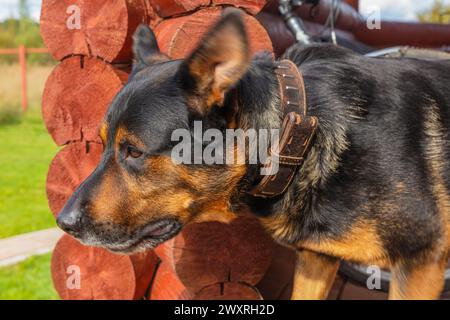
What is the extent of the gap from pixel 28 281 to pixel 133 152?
2.78 metres

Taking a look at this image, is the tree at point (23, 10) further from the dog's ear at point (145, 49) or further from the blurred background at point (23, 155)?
the dog's ear at point (145, 49)

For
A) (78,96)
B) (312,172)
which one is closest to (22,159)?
(78,96)

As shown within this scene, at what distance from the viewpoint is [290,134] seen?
229 centimetres

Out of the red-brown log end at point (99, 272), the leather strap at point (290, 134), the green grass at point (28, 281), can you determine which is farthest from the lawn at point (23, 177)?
the leather strap at point (290, 134)

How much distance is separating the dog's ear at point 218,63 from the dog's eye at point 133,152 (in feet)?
1.02

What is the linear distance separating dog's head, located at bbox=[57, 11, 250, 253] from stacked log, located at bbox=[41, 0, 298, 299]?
0.67 meters

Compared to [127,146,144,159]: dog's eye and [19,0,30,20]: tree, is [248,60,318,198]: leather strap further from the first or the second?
[19,0,30,20]: tree

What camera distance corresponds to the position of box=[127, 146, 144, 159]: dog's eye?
2279 millimetres

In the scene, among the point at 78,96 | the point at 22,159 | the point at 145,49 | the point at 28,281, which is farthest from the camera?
the point at 22,159

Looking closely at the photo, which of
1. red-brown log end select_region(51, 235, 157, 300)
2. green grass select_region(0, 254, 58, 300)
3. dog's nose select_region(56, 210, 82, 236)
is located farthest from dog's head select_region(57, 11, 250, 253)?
green grass select_region(0, 254, 58, 300)

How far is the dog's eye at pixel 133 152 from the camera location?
2.28 m

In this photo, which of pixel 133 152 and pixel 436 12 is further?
pixel 436 12

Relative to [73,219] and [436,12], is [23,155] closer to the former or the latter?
[73,219]

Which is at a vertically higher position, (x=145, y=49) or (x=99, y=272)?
(x=145, y=49)
